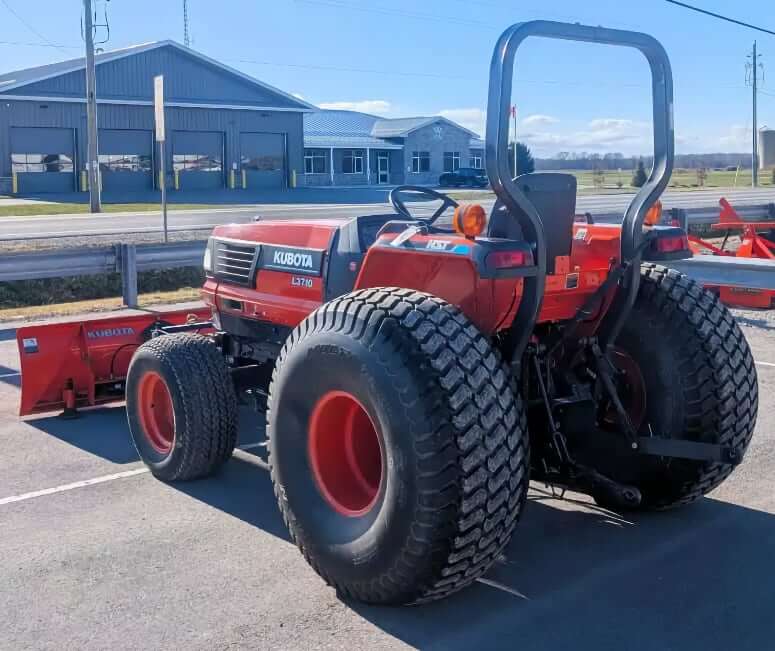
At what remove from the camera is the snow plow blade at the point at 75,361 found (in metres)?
6.73

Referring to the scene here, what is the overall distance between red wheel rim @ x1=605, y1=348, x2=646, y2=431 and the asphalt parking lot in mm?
535

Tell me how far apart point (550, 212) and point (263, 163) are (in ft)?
166

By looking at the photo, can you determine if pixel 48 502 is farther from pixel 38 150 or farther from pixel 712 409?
pixel 38 150

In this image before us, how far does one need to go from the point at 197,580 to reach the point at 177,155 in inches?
1883

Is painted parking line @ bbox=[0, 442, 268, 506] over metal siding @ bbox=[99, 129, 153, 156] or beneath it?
beneath

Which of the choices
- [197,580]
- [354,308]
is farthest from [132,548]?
[354,308]

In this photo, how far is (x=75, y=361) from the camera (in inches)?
269

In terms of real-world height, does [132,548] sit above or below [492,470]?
below

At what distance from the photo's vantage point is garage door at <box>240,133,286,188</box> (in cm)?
5272

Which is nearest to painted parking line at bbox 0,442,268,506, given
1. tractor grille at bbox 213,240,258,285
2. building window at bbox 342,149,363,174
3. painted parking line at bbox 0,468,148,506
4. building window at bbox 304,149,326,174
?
painted parking line at bbox 0,468,148,506

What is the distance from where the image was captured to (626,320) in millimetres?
4859

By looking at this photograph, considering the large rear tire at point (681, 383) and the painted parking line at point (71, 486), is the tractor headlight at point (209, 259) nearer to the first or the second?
the painted parking line at point (71, 486)

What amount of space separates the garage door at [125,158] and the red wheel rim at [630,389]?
150 feet

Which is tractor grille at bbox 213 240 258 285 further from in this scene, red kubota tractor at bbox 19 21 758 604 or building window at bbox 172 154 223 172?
building window at bbox 172 154 223 172
